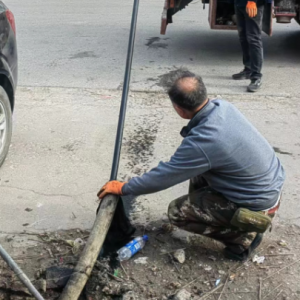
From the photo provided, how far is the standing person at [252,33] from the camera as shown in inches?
235

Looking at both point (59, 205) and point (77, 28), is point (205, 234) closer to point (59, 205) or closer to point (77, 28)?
point (59, 205)

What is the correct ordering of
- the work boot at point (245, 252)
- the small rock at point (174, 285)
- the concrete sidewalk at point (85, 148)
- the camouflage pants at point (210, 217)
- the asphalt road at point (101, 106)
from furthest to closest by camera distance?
1. the asphalt road at point (101, 106)
2. the concrete sidewalk at point (85, 148)
3. the work boot at point (245, 252)
4. the camouflage pants at point (210, 217)
5. the small rock at point (174, 285)

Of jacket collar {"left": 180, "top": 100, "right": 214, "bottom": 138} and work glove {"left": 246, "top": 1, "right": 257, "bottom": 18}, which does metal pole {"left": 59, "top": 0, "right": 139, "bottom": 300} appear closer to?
jacket collar {"left": 180, "top": 100, "right": 214, "bottom": 138}

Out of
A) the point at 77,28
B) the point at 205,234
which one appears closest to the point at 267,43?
the point at 77,28

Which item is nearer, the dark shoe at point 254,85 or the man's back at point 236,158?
the man's back at point 236,158

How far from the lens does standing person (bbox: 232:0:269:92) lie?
5.97m

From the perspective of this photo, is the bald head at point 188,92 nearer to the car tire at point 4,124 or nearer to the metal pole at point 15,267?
the metal pole at point 15,267

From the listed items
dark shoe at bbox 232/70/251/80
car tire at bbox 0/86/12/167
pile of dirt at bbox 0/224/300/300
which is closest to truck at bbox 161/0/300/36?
dark shoe at bbox 232/70/251/80

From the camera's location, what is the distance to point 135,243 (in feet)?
11.1

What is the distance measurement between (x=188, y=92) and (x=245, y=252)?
1.10 metres

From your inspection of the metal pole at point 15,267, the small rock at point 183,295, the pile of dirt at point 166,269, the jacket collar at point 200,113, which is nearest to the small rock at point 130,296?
the pile of dirt at point 166,269

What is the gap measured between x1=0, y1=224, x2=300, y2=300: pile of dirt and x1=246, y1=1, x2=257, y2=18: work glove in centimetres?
305

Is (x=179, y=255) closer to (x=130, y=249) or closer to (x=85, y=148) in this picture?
(x=130, y=249)

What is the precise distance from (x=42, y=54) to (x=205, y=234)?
5358 millimetres
